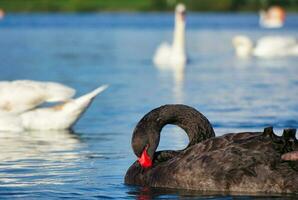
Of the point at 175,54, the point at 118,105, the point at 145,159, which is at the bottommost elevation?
the point at 175,54

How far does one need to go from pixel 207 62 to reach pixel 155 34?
22344 mm

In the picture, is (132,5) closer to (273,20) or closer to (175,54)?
(273,20)

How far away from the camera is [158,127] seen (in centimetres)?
1045

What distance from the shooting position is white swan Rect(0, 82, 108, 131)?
15.1 m

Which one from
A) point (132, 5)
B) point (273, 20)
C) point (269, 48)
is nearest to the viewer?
point (269, 48)

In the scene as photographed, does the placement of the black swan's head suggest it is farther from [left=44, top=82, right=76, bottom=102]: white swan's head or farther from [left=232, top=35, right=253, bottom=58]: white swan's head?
[left=232, top=35, right=253, bottom=58]: white swan's head

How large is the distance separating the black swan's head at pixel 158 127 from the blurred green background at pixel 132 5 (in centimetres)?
8417

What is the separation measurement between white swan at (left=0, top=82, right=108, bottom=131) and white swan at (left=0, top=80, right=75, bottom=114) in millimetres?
128

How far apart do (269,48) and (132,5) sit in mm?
67290

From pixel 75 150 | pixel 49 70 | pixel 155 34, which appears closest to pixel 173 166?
pixel 75 150

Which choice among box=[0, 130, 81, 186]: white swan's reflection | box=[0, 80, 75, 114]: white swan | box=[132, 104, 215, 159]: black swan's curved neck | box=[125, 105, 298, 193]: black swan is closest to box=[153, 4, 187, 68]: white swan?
box=[0, 80, 75, 114]: white swan

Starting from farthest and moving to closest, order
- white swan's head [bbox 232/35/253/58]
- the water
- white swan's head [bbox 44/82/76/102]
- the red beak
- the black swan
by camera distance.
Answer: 1. white swan's head [bbox 232/35/253/58]
2. white swan's head [bbox 44/82/76/102]
3. the water
4. the red beak
5. the black swan

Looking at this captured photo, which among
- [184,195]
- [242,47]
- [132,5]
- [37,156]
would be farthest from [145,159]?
[132,5]

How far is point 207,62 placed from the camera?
102 ft
